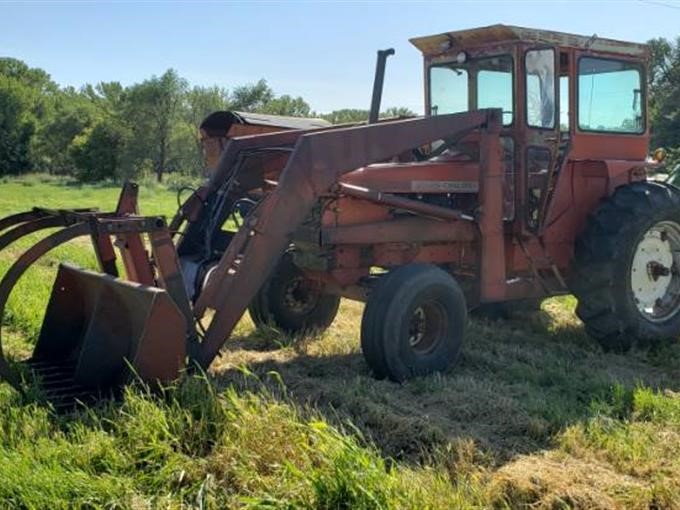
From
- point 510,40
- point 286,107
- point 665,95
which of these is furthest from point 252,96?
point 510,40

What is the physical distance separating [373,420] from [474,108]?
3390mm

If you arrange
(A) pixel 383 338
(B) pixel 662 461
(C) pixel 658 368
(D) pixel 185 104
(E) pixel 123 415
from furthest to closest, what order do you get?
1. (D) pixel 185 104
2. (C) pixel 658 368
3. (A) pixel 383 338
4. (E) pixel 123 415
5. (B) pixel 662 461

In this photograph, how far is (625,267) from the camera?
242 inches

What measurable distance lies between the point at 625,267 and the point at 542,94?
1.54 meters

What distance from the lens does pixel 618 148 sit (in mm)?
6762

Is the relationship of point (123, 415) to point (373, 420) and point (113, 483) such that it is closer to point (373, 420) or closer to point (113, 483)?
point (113, 483)

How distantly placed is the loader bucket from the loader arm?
1.21 feet

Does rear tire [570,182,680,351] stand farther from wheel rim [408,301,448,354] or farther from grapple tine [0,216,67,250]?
grapple tine [0,216,67,250]

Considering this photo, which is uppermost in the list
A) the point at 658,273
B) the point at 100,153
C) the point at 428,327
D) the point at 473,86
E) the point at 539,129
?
the point at 100,153

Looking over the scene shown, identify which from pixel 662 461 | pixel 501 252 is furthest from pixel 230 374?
pixel 662 461

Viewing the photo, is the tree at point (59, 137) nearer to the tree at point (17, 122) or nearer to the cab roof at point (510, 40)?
the tree at point (17, 122)

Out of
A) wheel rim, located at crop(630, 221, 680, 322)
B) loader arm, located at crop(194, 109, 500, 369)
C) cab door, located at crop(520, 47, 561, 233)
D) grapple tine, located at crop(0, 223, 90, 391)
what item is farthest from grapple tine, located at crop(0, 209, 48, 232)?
wheel rim, located at crop(630, 221, 680, 322)

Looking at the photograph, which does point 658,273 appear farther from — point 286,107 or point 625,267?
point 286,107

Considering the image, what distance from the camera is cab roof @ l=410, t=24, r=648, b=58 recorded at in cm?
609
